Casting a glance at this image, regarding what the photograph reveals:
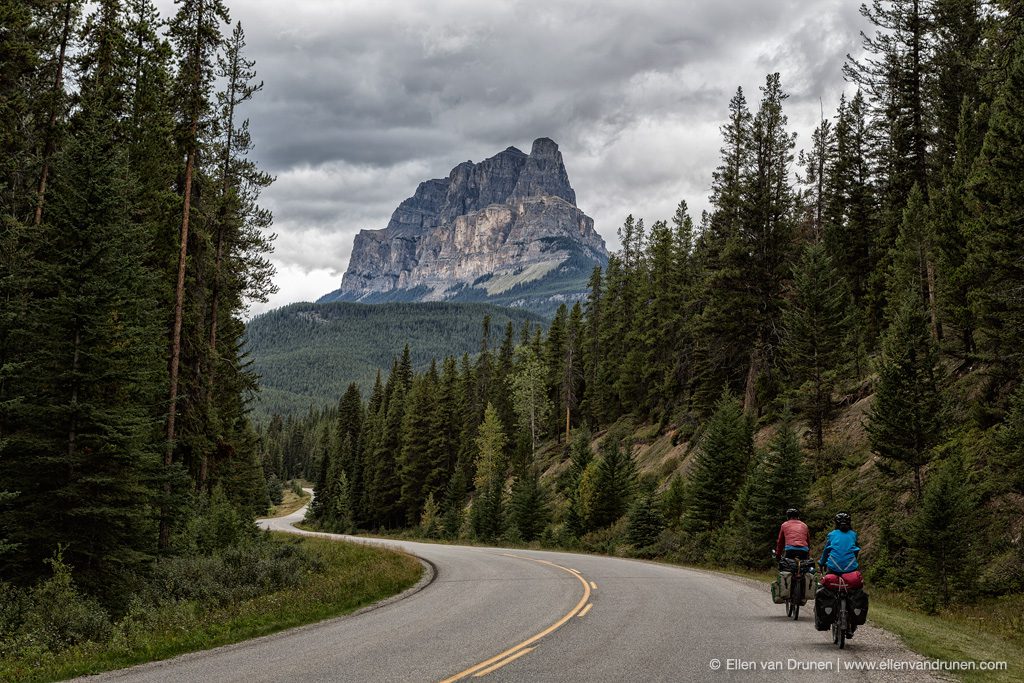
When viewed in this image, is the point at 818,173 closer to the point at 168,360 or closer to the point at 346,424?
the point at 168,360

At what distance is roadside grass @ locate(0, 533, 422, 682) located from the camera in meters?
9.88

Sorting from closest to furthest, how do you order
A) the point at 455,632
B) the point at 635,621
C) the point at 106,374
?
the point at 455,632, the point at 635,621, the point at 106,374

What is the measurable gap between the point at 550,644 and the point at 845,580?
4.76 metres

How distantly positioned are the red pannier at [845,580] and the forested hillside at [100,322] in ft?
40.5

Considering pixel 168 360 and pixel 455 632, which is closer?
pixel 455 632

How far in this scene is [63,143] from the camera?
19953 millimetres

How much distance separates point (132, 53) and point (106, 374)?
13.4 meters

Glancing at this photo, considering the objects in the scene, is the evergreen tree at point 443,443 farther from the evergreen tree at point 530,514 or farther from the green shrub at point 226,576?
the green shrub at point 226,576

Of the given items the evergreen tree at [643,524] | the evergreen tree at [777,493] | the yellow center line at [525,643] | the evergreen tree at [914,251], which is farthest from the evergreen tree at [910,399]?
the evergreen tree at [643,524]

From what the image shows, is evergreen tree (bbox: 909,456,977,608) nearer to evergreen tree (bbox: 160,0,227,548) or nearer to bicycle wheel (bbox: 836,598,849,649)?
bicycle wheel (bbox: 836,598,849,649)

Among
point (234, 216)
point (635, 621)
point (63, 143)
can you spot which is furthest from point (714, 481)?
point (63, 143)

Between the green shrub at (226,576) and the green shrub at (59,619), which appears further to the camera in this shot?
the green shrub at (226,576)

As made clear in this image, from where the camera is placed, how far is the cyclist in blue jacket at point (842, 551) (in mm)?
10672

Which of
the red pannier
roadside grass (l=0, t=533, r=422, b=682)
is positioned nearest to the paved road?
roadside grass (l=0, t=533, r=422, b=682)
